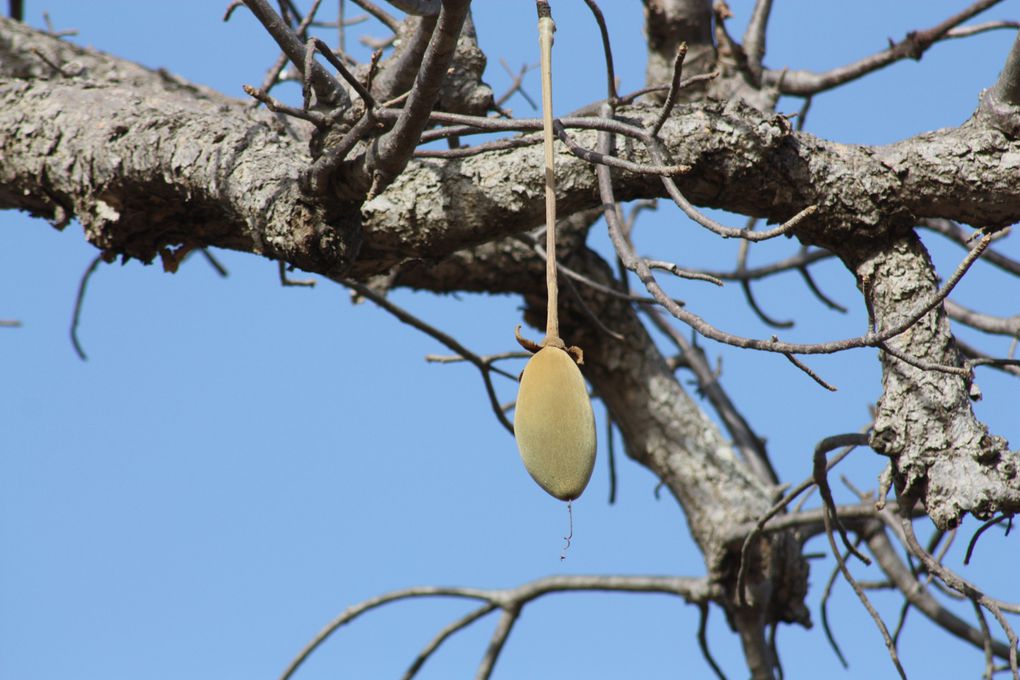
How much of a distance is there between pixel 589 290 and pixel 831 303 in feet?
2.46

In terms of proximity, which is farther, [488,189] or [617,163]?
[488,189]

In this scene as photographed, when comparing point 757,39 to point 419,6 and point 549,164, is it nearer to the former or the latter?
point 419,6

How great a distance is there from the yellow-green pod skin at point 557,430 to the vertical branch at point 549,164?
5 cm

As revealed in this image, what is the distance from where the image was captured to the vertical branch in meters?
1.14

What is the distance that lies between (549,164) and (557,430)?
32 cm

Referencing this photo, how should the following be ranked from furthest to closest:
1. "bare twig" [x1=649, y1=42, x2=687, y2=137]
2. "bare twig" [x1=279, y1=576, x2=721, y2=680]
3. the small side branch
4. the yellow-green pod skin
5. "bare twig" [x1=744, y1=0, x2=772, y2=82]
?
"bare twig" [x1=744, y1=0, x2=772, y2=82], "bare twig" [x1=279, y1=576, x2=721, y2=680], the small side branch, "bare twig" [x1=649, y1=42, x2=687, y2=137], the yellow-green pod skin

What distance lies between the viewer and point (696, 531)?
2.73 meters

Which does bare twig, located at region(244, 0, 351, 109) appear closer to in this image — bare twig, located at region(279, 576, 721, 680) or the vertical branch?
the vertical branch

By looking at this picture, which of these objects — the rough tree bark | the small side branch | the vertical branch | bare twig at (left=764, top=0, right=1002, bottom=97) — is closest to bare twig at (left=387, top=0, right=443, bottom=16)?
the rough tree bark

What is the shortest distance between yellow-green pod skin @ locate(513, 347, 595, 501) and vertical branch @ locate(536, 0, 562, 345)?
0.05m

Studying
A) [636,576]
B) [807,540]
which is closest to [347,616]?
[636,576]

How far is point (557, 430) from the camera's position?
1.10 meters

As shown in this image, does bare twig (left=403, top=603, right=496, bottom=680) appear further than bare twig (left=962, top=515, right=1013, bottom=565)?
Yes

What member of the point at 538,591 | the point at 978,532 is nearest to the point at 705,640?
the point at 538,591
